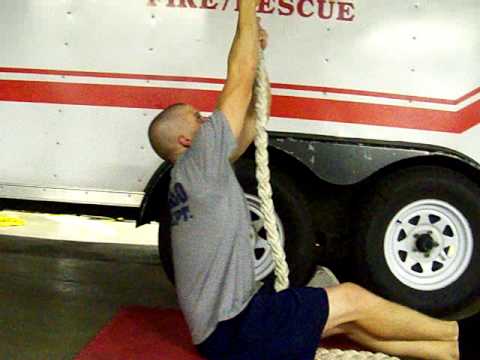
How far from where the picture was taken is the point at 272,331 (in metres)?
3.58

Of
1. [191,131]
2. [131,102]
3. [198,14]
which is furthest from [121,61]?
[191,131]

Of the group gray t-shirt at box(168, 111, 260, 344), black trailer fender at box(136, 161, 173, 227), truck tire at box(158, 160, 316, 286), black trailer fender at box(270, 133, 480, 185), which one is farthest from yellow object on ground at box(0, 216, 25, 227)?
gray t-shirt at box(168, 111, 260, 344)

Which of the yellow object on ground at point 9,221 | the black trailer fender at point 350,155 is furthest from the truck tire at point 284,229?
the yellow object on ground at point 9,221

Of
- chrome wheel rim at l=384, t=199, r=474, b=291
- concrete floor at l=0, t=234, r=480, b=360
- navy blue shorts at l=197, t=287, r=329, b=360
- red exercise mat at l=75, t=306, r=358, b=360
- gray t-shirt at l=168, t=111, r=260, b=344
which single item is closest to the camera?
gray t-shirt at l=168, t=111, r=260, b=344

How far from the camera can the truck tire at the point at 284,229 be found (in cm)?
511

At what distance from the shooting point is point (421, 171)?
5125 mm

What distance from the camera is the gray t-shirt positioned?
11.2 ft

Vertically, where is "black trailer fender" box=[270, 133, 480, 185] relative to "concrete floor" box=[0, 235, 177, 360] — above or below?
above

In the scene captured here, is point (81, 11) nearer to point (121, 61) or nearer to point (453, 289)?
point (121, 61)

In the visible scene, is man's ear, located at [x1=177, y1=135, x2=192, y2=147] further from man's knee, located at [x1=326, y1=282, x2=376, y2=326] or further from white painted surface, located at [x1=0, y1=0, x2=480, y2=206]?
white painted surface, located at [x1=0, y1=0, x2=480, y2=206]

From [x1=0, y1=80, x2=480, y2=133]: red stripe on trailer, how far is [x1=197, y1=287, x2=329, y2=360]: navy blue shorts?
5.78ft

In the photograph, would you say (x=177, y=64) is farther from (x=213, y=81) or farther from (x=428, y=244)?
(x=428, y=244)

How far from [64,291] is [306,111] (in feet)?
7.51

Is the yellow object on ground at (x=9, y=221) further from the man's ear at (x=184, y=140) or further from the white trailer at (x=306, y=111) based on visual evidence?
the man's ear at (x=184, y=140)
